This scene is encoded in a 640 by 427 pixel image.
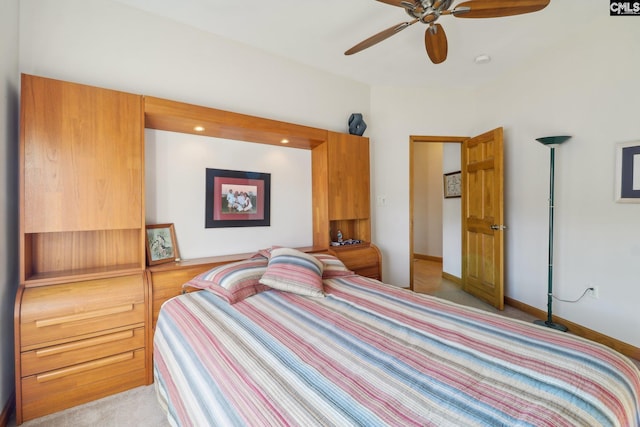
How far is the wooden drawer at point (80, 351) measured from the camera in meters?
1.66

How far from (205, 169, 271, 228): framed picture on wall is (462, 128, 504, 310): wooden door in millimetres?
2557

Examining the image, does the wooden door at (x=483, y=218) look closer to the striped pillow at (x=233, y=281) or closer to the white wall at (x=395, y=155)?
the white wall at (x=395, y=155)

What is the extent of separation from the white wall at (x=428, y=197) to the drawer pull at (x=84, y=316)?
227 inches

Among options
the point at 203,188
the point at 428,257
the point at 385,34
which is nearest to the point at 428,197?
the point at 428,257

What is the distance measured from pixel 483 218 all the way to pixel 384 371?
3135 millimetres

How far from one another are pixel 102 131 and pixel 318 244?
6.83 ft

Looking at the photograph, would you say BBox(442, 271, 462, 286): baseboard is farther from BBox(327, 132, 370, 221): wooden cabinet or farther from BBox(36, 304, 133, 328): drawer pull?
BBox(36, 304, 133, 328): drawer pull

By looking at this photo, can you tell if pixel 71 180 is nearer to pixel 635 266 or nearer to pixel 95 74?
pixel 95 74

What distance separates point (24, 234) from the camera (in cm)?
170

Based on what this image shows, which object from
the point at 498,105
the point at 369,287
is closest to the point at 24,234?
the point at 369,287

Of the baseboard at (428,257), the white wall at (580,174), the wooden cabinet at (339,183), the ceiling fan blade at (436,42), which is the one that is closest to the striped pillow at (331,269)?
the wooden cabinet at (339,183)

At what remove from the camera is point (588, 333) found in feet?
8.68

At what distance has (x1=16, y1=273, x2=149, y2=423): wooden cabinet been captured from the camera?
65.0 inches

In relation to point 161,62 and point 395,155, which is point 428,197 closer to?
point 395,155
